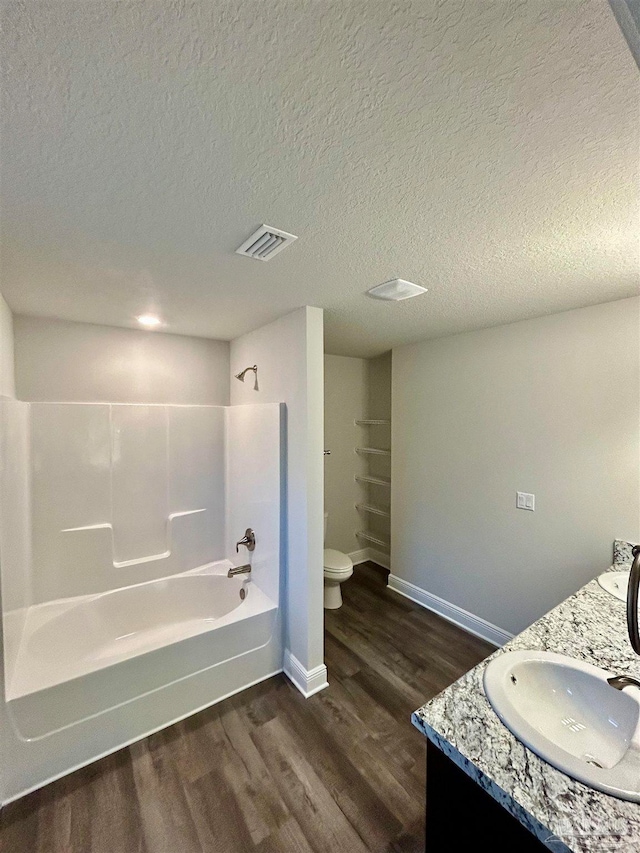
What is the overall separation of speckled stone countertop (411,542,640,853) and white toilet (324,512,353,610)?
5.88 ft

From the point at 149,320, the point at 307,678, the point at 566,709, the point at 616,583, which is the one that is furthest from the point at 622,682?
the point at 149,320

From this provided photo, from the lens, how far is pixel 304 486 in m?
2.05

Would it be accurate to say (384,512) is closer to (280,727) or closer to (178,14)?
(280,727)

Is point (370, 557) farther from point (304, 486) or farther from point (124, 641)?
point (124, 641)

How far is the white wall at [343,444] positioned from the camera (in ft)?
12.1

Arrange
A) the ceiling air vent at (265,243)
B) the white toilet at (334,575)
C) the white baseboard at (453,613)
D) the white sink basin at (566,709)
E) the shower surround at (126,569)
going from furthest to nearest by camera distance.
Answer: the white toilet at (334,575), the white baseboard at (453,613), the shower surround at (126,569), the ceiling air vent at (265,243), the white sink basin at (566,709)

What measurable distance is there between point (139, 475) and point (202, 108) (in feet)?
7.97

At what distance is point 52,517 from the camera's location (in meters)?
2.27

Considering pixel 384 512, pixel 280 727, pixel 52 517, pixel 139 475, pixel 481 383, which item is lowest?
pixel 280 727

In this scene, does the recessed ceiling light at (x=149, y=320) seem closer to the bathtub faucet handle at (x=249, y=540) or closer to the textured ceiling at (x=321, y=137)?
the textured ceiling at (x=321, y=137)

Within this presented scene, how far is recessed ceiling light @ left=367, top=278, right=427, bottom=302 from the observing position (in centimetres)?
166

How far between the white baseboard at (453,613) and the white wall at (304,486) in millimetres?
1229

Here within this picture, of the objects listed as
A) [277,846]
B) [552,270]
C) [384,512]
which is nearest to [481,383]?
[552,270]

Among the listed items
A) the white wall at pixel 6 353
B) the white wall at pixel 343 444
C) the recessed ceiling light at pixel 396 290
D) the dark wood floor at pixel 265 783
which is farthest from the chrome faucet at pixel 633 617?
the white wall at pixel 343 444
